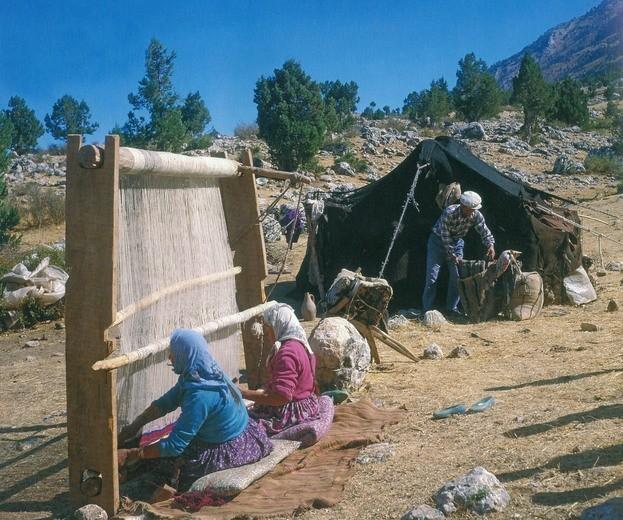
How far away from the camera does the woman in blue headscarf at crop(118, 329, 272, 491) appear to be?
14.6 ft

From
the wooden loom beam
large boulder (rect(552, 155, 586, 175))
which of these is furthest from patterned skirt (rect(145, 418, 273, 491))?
large boulder (rect(552, 155, 586, 175))

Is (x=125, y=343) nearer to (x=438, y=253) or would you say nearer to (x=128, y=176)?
(x=128, y=176)

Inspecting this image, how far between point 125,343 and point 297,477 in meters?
1.29

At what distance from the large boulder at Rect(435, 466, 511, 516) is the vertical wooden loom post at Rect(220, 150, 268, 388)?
2622 millimetres

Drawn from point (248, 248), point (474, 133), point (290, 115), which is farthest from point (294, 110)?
point (248, 248)

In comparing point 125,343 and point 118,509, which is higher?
point 125,343

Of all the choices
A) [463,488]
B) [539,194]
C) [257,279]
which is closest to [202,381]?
[463,488]

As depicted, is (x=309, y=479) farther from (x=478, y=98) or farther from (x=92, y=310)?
(x=478, y=98)

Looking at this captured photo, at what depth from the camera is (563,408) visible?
18.1 ft

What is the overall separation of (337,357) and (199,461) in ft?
7.40

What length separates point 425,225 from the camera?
10.9 meters

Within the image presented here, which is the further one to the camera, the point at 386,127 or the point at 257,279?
the point at 386,127

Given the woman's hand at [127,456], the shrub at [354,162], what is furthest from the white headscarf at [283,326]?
the shrub at [354,162]

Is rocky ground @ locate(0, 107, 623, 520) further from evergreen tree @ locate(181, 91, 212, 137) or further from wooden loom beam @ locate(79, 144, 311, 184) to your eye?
evergreen tree @ locate(181, 91, 212, 137)
